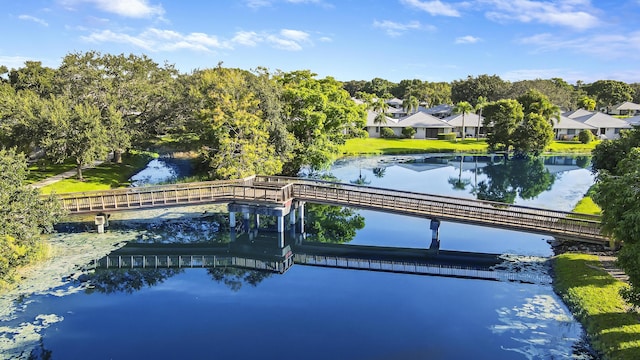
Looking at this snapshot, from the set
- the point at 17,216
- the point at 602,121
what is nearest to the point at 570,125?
the point at 602,121

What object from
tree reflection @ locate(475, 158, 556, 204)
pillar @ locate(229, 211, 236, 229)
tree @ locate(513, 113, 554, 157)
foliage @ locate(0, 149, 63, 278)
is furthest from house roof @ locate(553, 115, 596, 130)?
foliage @ locate(0, 149, 63, 278)

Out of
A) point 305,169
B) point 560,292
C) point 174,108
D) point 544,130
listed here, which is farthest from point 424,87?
point 560,292

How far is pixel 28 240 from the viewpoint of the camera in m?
23.8

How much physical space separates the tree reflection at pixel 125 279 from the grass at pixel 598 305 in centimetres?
2144

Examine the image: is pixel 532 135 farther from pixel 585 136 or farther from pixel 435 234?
pixel 435 234

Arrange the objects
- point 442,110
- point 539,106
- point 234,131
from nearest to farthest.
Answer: point 234,131 < point 539,106 < point 442,110

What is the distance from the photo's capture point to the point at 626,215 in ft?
55.4

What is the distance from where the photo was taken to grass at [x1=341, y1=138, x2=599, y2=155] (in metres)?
79.0

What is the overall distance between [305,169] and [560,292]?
136ft

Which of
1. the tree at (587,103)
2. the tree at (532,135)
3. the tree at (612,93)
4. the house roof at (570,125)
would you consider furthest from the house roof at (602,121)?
the tree at (612,93)

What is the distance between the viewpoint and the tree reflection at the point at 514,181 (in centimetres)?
4900

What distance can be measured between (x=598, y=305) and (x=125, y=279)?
962 inches

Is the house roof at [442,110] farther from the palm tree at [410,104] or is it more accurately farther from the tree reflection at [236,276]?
the tree reflection at [236,276]

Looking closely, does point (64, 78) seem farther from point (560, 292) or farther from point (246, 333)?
point (560, 292)
